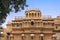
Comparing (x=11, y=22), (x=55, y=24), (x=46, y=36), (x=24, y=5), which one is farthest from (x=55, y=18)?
(x=24, y=5)

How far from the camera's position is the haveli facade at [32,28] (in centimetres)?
6050

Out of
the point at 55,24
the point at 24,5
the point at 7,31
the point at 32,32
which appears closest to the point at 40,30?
the point at 32,32

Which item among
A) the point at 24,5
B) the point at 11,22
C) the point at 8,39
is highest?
the point at 24,5

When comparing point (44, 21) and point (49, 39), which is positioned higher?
point (44, 21)

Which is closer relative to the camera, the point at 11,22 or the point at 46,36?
the point at 46,36

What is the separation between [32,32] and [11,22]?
26.1ft

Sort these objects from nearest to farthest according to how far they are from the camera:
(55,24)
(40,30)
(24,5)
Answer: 1. (24,5)
2. (40,30)
3. (55,24)

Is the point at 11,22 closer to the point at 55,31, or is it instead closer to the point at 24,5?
the point at 55,31

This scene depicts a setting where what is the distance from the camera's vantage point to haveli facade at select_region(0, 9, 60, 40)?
60.5 metres

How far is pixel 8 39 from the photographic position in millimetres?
64938

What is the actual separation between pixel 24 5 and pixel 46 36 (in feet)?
160

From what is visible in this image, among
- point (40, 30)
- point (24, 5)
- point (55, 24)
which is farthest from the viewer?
point (55, 24)

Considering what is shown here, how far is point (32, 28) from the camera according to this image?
60625mm

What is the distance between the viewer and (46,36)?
6097 cm
